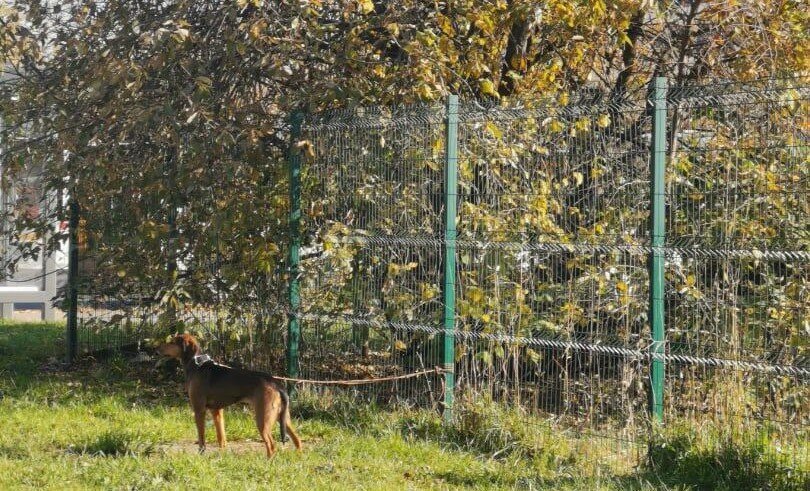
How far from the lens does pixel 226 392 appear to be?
25.2 ft

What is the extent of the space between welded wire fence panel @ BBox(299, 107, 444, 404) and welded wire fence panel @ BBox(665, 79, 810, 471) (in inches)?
81.9

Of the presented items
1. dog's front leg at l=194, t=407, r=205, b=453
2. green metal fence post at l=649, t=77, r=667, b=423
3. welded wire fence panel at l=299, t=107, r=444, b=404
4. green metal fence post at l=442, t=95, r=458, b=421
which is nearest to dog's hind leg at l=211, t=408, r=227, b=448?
dog's front leg at l=194, t=407, r=205, b=453

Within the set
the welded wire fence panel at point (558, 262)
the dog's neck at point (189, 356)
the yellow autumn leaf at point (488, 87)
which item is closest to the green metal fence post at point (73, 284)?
the dog's neck at point (189, 356)

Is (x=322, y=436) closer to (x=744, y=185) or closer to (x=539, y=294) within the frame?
(x=539, y=294)

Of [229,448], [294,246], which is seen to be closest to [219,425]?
[229,448]

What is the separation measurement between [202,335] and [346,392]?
5.64ft

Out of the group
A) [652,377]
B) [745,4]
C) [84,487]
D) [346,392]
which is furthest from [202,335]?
[745,4]

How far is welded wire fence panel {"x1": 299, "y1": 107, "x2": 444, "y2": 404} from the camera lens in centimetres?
870

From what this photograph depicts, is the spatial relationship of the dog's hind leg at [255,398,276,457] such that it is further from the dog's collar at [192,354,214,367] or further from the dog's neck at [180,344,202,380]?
the dog's neck at [180,344,202,380]

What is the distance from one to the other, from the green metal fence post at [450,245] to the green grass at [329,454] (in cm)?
48

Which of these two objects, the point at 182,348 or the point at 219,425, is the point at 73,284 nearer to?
the point at 182,348

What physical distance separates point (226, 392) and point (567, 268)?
8.36 ft

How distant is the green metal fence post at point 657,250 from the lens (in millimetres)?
7102

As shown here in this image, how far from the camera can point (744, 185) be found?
6859 millimetres
